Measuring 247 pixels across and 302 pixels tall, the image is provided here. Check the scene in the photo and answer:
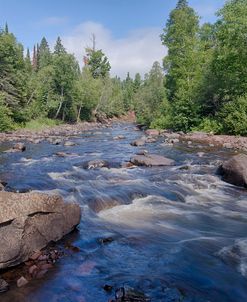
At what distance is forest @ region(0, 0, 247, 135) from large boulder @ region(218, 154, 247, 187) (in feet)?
49.2

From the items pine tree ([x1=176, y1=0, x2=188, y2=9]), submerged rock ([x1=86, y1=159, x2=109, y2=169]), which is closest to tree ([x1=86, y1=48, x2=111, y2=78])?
pine tree ([x1=176, y1=0, x2=188, y2=9])

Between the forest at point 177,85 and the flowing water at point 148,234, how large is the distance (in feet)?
56.8

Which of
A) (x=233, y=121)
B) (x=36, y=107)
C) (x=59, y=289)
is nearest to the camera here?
(x=59, y=289)

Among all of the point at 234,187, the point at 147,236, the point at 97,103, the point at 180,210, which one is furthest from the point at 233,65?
the point at 97,103

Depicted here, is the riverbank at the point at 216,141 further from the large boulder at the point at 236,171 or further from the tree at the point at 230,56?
the large boulder at the point at 236,171

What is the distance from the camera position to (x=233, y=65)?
1267 inches

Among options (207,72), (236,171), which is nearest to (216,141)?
(207,72)

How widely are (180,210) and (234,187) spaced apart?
391 cm

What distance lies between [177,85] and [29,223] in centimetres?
4016

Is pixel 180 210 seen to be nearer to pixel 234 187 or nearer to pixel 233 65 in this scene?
pixel 234 187

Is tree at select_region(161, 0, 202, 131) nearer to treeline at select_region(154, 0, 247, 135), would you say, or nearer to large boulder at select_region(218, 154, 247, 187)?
treeline at select_region(154, 0, 247, 135)

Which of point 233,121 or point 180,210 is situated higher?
point 233,121

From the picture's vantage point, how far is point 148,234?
9.12 m

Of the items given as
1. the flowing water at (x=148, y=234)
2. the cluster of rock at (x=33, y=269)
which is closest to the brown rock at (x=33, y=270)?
A: the cluster of rock at (x=33, y=269)
